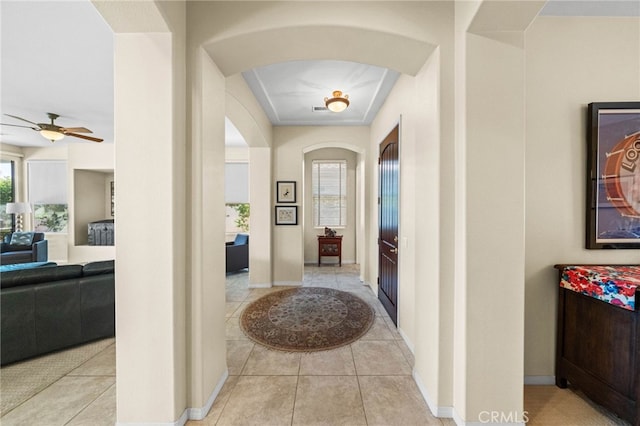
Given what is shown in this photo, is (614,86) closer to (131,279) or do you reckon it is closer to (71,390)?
(131,279)

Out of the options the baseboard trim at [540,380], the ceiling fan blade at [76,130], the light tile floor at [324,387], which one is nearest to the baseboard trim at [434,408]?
the light tile floor at [324,387]

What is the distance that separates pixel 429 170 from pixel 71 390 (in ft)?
10.3

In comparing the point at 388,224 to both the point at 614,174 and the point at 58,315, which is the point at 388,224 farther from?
the point at 58,315

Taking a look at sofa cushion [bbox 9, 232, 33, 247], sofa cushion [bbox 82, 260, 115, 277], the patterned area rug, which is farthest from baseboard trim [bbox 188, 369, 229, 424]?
sofa cushion [bbox 9, 232, 33, 247]

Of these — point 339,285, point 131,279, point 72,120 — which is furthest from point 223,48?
point 72,120

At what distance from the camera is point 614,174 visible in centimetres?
188

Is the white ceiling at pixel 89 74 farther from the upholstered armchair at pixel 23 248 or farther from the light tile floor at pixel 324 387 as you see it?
the light tile floor at pixel 324 387

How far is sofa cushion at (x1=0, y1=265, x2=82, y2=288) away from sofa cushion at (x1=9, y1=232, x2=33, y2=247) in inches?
185

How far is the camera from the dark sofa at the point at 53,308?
7.24 ft

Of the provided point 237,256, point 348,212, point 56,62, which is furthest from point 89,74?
point 348,212

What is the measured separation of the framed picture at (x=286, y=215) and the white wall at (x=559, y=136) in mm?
3299

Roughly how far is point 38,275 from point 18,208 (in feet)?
18.0

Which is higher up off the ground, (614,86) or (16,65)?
(16,65)

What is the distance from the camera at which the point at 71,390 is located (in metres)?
1.93
